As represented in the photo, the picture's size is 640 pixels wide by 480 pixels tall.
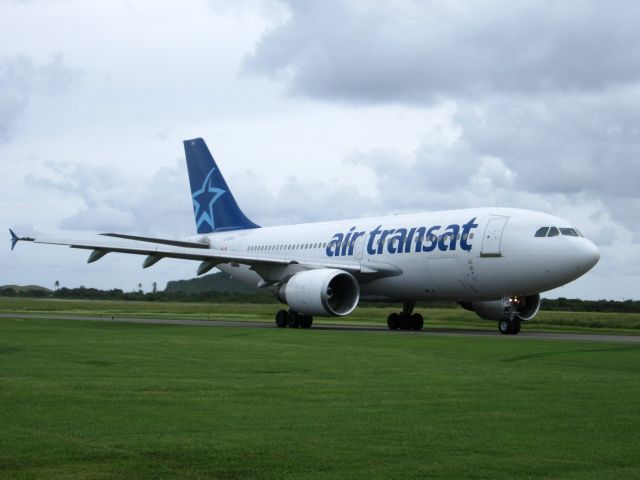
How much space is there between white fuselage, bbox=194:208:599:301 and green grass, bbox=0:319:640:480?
9922mm

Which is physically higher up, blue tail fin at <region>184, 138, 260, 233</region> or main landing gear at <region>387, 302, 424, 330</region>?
blue tail fin at <region>184, 138, 260, 233</region>

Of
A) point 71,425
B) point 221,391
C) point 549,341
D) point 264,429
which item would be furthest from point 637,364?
point 71,425

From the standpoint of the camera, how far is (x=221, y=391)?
1024cm

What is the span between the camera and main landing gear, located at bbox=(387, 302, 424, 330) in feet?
104

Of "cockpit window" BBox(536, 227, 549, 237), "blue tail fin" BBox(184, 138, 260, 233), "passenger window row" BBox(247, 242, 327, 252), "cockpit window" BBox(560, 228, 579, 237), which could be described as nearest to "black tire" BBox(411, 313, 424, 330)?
"passenger window row" BBox(247, 242, 327, 252)

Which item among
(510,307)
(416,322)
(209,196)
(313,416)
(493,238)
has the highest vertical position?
(209,196)

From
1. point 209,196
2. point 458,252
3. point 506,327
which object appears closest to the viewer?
point 506,327

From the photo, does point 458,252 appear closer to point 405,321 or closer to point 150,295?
point 405,321

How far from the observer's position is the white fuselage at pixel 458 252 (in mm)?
25453

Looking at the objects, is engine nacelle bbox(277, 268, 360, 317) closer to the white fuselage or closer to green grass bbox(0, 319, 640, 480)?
the white fuselage

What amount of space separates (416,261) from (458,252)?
1900mm

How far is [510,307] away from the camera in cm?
2695

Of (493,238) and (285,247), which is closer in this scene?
(493,238)

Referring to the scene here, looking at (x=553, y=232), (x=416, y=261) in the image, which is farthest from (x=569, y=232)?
(x=416, y=261)
